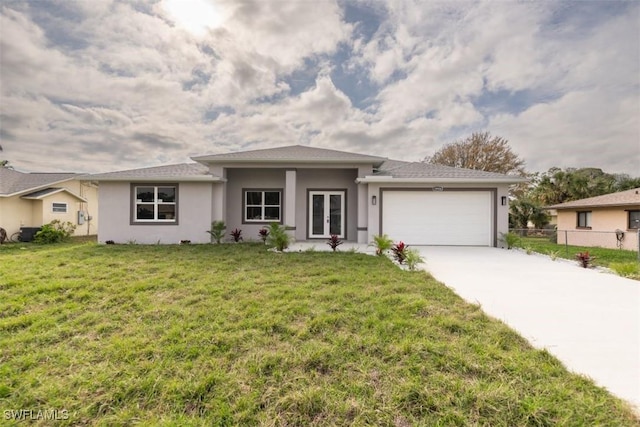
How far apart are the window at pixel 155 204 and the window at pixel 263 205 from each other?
3138 millimetres

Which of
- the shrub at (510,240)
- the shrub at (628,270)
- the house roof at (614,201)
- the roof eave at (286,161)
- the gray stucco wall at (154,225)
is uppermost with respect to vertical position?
the roof eave at (286,161)

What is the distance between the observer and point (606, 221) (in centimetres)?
1548

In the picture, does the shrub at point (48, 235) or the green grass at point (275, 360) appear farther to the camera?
the shrub at point (48, 235)

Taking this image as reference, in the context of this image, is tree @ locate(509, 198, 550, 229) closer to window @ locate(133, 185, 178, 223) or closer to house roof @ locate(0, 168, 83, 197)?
window @ locate(133, 185, 178, 223)

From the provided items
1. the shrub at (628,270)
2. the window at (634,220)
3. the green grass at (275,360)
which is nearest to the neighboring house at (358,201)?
the shrub at (628,270)

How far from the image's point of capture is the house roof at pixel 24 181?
14.8 metres

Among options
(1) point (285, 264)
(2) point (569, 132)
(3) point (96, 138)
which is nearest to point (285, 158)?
(1) point (285, 264)

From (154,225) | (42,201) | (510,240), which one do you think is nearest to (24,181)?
(42,201)

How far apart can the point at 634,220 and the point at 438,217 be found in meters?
11.2

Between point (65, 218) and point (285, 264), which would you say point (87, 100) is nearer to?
point (65, 218)

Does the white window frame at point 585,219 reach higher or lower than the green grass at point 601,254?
higher

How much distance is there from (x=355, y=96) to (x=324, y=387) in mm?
15769

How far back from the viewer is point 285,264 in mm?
7480

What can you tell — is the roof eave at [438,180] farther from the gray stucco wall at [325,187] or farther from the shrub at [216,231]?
the shrub at [216,231]
